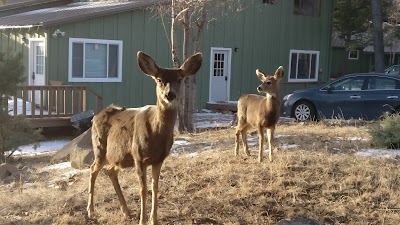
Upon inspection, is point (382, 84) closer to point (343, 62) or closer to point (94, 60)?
point (94, 60)

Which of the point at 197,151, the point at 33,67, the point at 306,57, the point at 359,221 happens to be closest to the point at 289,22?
the point at 306,57

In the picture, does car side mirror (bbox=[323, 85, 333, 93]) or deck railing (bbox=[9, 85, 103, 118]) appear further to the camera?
car side mirror (bbox=[323, 85, 333, 93])

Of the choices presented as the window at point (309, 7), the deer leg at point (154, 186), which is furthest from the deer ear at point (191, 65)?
the window at point (309, 7)

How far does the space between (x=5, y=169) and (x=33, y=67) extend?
8331 millimetres

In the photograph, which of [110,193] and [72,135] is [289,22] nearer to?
[72,135]

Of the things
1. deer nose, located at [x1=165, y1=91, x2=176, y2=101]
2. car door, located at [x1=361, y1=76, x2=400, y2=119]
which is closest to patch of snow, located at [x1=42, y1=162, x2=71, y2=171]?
deer nose, located at [x1=165, y1=91, x2=176, y2=101]

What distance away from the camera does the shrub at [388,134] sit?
8.83 m

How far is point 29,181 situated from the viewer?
29.8 feet

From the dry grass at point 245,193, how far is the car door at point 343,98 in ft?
23.8

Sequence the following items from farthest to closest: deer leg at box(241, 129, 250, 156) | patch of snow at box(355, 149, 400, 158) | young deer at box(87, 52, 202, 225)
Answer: deer leg at box(241, 129, 250, 156), patch of snow at box(355, 149, 400, 158), young deer at box(87, 52, 202, 225)

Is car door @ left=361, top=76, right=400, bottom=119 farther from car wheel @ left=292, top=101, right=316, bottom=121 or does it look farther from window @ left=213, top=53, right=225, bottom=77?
window @ left=213, top=53, right=225, bottom=77

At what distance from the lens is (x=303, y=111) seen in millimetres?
16547

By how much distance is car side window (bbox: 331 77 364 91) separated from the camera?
52.1 feet

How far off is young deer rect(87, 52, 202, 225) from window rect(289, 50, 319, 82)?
18.3 m
